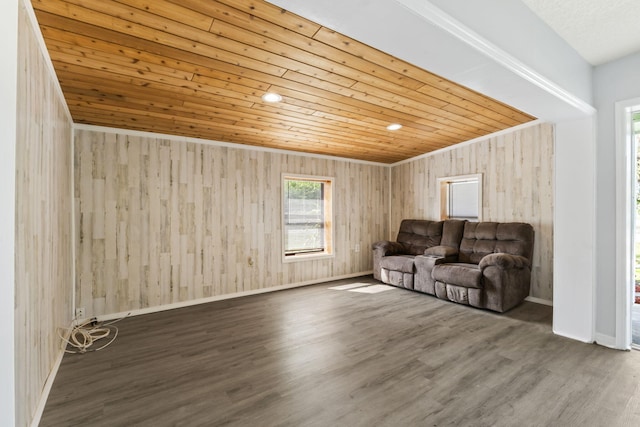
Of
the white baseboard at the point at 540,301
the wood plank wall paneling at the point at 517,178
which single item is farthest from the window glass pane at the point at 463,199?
the white baseboard at the point at 540,301

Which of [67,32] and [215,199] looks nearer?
[67,32]

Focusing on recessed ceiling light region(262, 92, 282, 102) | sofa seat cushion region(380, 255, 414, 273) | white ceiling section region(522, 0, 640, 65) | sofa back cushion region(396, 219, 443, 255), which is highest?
white ceiling section region(522, 0, 640, 65)

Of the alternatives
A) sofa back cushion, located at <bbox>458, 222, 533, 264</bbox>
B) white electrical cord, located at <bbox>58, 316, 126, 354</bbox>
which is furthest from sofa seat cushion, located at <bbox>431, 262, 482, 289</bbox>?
white electrical cord, located at <bbox>58, 316, 126, 354</bbox>

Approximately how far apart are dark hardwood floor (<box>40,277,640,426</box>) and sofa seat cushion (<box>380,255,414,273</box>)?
1158 millimetres

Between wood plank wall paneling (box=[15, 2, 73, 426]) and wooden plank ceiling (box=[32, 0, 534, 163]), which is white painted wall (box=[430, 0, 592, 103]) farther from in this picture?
wood plank wall paneling (box=[15, 2, 73, 426])

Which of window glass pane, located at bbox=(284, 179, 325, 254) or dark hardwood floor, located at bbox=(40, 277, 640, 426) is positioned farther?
window glass pane, located at bbox=(284, 179, 325, 254)

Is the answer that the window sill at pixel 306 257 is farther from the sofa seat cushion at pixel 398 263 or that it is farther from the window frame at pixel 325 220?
the sofa seat cushion at pixel 398 263

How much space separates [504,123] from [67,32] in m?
4.63

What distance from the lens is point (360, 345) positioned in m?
2.68

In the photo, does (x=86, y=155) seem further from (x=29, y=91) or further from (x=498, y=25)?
(x=498, y=25)

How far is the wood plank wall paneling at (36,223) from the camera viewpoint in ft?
4.66

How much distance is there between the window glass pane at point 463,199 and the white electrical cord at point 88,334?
16.9 ft

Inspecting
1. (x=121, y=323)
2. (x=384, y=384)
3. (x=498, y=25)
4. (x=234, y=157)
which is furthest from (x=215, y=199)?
(x=498, y=25)

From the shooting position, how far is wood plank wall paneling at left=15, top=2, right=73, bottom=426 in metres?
1.42
